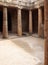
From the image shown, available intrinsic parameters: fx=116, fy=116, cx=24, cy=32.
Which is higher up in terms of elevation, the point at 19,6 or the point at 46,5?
the point at 19,6

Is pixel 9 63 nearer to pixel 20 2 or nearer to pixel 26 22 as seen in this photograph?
pixel 20 2

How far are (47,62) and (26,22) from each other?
46.1 ft

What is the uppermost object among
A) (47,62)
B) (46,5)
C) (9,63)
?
(46,5)

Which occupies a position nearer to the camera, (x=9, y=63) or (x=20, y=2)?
(x=9, y=63)

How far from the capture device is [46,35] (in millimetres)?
4059

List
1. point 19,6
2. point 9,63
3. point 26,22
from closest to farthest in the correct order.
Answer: point 9,63, point 19,6, point 26,22

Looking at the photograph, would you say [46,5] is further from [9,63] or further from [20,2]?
[20,2]

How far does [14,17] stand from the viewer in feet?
52.1

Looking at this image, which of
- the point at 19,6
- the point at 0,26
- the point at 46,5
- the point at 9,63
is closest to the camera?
the point at 46,5

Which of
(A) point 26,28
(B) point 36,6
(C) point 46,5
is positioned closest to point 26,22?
(A) point 26,28

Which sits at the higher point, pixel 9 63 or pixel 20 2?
pixel 20 2

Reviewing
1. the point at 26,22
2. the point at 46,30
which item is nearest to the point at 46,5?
the point at 46,30

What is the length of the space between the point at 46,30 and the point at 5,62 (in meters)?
2.83

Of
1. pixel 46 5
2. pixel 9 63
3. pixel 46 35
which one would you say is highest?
pixel 46 5
